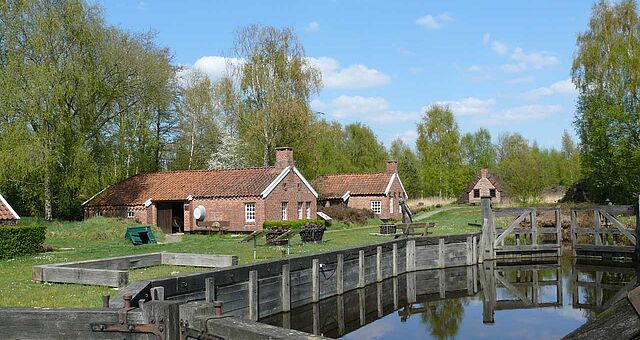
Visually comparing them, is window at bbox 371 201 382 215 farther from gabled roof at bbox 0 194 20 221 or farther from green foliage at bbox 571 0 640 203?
gabled roof at bbox 0 194 20 221

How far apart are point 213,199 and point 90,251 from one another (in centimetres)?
1358

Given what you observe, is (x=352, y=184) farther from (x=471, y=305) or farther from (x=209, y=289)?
(x=209, y=289)

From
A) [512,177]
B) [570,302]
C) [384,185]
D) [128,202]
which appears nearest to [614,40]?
[512,177]

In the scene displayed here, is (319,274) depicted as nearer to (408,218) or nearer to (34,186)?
(408,218)

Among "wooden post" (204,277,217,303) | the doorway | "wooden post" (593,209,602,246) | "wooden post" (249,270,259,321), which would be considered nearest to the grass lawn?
"wooden post" (204,277,217,303)

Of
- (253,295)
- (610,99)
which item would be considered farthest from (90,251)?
(610,99)

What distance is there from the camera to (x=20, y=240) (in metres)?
22.2

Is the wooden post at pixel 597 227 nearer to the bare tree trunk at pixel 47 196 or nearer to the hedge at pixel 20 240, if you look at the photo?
the hedge at pixel 20 240

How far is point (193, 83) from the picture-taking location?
58.9 meters

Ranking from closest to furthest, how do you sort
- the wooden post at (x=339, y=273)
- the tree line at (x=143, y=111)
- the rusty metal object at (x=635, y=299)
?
the rusty metal object at (x=635, y=299) → the wooden post at (x=339, y=273) → the tree line at (x=143, y=111)

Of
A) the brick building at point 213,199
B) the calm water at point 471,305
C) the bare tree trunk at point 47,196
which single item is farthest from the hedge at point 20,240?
the brick building at point 213,199

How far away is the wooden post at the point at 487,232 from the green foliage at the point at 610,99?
1839 centimetres

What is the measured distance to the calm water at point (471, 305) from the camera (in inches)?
591

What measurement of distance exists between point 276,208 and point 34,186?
13949mm
